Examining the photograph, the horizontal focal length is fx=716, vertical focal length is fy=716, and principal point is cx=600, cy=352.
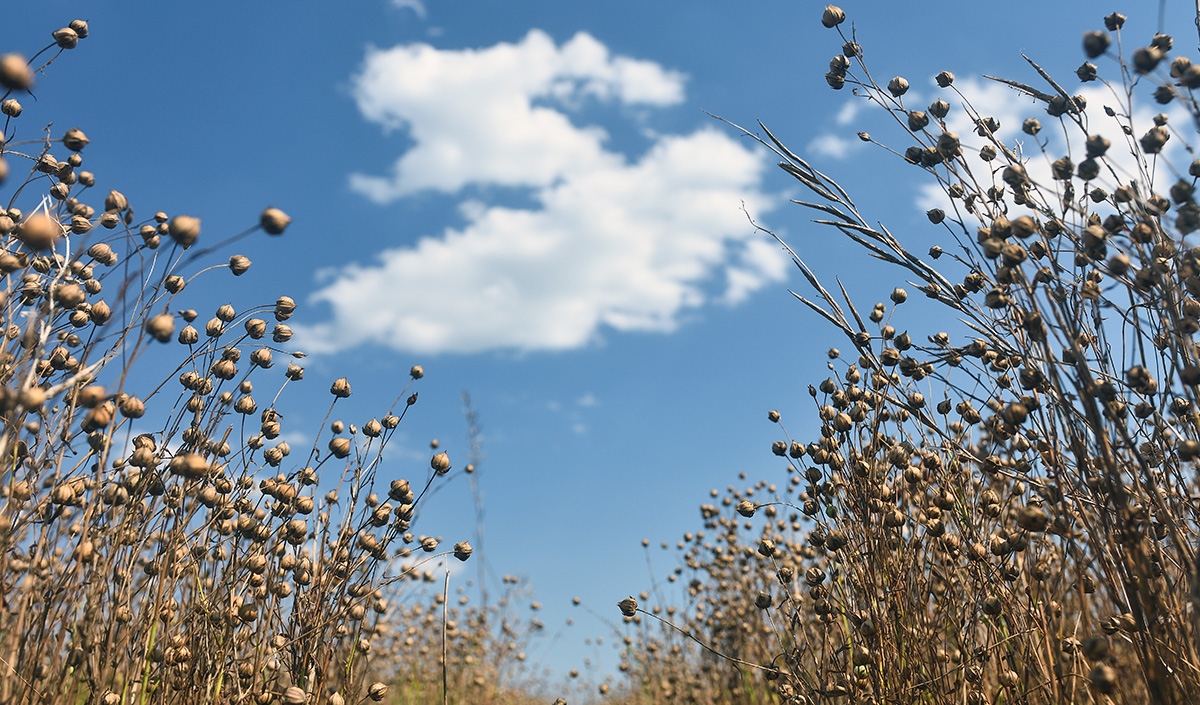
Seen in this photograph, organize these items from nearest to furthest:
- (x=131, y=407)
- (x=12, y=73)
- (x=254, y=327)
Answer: (x=12, y=73), (x=131, y=407), (x=254, y=327)

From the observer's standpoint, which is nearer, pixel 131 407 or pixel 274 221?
pixel 274 221

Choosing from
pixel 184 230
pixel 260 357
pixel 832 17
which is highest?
pixel 832 17

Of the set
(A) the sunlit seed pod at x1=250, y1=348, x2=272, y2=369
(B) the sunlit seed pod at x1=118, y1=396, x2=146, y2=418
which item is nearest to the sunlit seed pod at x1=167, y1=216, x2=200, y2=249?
(B) the sunlit seed pod at x1=118, y1=396, x2=146, y2=418

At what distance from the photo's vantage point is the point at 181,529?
2164 millimetres

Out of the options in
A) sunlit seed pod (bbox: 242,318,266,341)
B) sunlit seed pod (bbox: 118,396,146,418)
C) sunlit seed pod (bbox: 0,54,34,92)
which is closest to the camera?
sunlit seed pod (bbox: 0,54,34,92)

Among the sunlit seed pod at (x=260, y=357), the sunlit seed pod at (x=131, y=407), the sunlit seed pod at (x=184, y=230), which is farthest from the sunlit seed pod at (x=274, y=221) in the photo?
the sunlit seed pod at (x=260, y=357)

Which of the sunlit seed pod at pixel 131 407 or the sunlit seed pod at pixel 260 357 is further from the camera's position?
the sunlit seed pod at pixel 260 357

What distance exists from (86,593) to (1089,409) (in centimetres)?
277

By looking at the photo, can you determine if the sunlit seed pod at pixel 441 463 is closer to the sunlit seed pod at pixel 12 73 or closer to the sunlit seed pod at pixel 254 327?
A: the sunlit seed pod at pixel 254 327

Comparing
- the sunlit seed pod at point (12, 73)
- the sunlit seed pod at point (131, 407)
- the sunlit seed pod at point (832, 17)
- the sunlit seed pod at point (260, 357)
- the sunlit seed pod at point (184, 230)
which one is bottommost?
the sunlit seed pod at point (131, 407)

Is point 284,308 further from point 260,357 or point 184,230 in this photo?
point 184,230

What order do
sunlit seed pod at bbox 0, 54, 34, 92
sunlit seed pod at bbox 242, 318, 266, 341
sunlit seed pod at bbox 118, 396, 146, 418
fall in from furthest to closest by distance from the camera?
sunlit seed pod at bbox 242, 318, 266, 341 < sunlit seed pod at bbox 118, 396, 146, 418 < sunlit seed pod at bbox 0, 54, 34, 92

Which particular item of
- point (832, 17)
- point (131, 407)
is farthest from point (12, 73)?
point (832, 17)

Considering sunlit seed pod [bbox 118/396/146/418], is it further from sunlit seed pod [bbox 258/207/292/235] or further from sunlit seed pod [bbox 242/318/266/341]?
sunlit seed pod [bbox 258/207/292/235]
